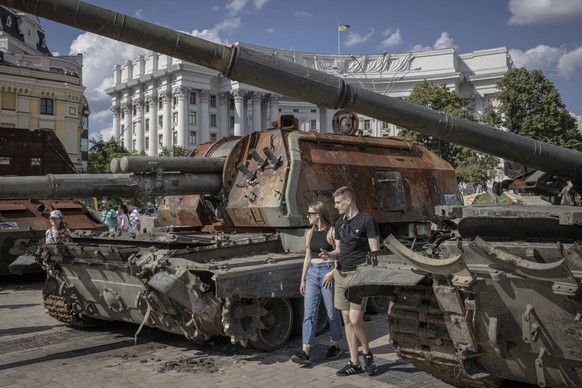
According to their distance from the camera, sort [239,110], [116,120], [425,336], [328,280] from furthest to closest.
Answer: [116,120] → [239,110] → [328,280] → [425,336]

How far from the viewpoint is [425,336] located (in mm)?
4879

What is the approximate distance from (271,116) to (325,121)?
776 centimetres

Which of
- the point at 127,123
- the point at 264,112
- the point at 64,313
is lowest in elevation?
the point at 64,313

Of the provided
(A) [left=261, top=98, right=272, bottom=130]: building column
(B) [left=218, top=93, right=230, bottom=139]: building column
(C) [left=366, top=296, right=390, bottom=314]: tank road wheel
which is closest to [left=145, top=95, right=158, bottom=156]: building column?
(B) [left=218, top=93, right=230, bottom=139]: building column

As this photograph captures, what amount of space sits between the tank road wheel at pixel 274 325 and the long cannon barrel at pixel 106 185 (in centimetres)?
216

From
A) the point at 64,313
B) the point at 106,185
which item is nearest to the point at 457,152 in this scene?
the point at 64,313

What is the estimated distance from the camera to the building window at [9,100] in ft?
125

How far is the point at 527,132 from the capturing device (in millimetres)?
35094

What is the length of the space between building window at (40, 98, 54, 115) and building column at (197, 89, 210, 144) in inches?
1532

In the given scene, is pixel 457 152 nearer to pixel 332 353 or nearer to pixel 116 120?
pixel 332 353

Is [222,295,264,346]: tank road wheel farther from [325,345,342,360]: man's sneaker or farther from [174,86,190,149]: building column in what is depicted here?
[174,86,190,149]: building column

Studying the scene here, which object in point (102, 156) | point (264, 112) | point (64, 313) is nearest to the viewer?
point (64, 313)

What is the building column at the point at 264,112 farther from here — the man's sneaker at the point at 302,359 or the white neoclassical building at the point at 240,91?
the man's sneaker at the point at 302,359

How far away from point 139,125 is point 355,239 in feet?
274
